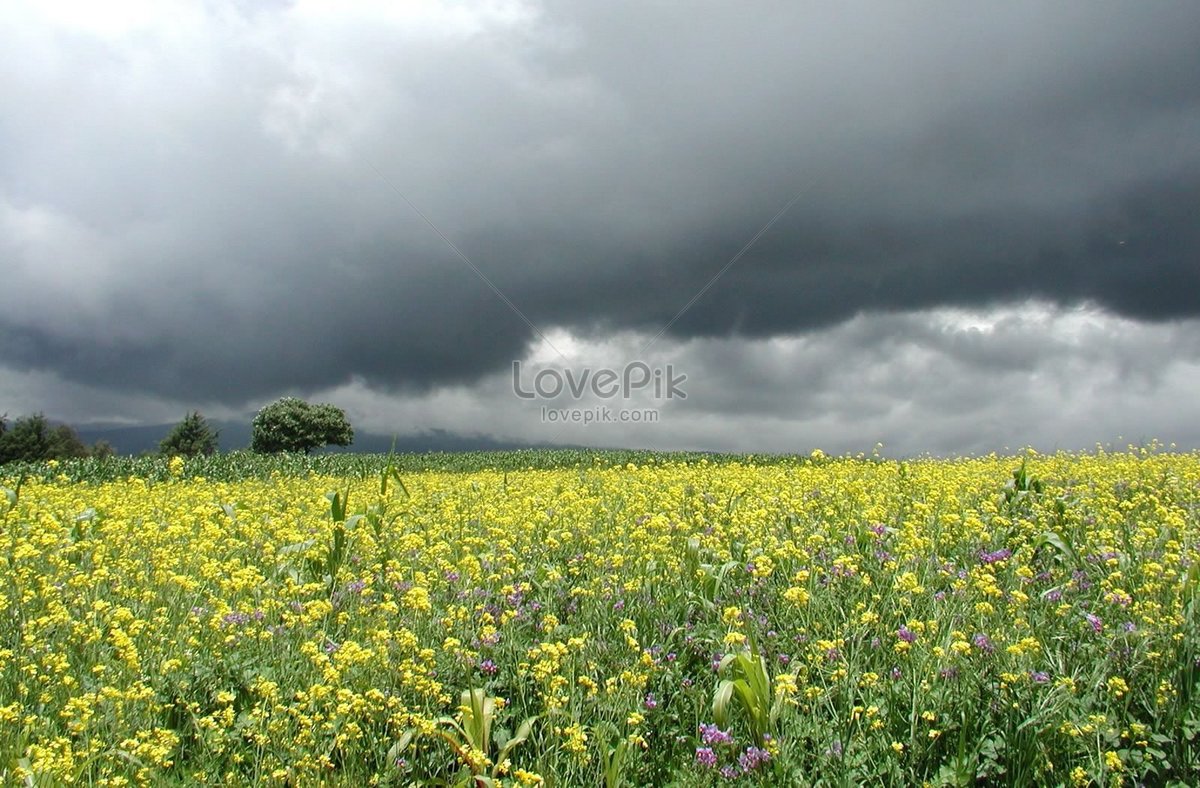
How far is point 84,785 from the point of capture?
3971 millimetres

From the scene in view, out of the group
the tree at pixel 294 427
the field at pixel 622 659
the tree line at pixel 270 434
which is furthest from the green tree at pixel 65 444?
the field at pixel 622 659

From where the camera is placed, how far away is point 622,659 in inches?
194

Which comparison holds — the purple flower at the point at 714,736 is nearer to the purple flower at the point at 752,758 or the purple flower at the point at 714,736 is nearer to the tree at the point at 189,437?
the purple flower at the point at 752,758

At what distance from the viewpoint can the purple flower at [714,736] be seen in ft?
13.3

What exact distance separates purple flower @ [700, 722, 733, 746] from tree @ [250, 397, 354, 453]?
242 feet

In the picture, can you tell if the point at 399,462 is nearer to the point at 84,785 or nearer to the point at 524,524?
the point at 524,524

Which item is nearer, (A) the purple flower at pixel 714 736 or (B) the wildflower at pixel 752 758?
(B) the wildflower at pixel 752 758

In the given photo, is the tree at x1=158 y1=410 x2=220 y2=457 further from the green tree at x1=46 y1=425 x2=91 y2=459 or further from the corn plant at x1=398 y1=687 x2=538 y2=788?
the corn plant at x1=398 y1=687 x2=538 y2=788

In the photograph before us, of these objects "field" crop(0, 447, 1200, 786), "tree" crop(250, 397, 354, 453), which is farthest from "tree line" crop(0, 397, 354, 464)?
"field" crop(0, 447, 1200, 786)

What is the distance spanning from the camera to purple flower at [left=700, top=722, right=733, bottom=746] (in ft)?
13.3

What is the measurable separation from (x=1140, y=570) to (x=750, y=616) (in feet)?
10.7

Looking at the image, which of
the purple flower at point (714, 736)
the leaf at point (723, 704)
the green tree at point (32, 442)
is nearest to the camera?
the purple flower at point (714, 736)

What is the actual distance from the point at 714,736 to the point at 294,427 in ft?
247

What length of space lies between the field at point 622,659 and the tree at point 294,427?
69829mm
